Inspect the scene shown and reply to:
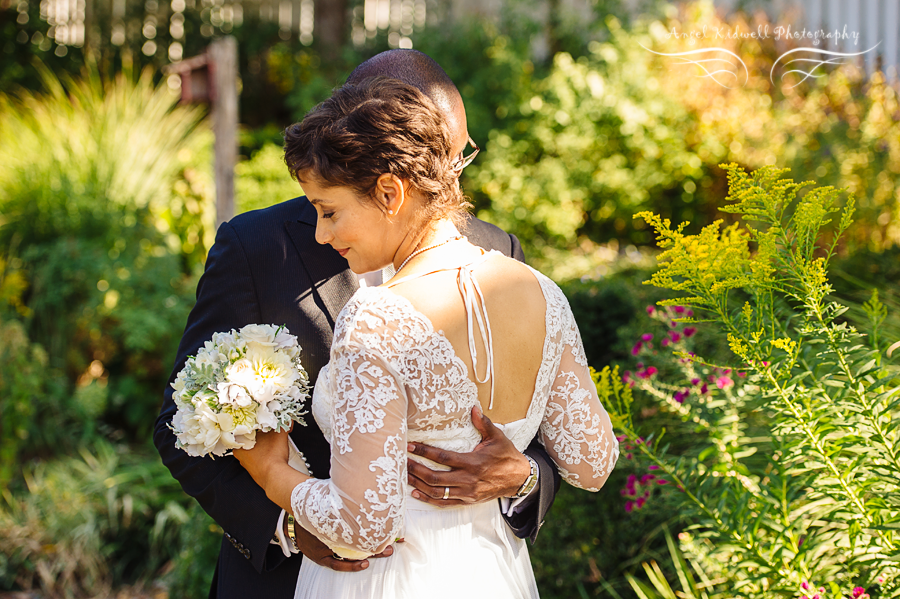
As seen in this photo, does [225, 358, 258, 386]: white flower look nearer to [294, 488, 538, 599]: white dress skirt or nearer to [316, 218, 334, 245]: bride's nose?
[316, 218, 334, 245]: bride's nose

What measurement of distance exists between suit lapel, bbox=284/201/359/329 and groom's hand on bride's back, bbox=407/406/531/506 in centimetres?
51

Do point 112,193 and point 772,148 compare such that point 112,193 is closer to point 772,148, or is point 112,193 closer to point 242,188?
point 242,188

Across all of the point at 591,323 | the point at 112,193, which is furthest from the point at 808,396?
the point at 112,193

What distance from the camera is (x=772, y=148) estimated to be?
5.95m

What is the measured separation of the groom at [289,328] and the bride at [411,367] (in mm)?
81

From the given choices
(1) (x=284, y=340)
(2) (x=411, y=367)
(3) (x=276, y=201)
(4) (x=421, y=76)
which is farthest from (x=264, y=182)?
(2) (x=411, y=367)

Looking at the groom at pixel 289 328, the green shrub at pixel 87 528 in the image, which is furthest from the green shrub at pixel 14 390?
the groom at pixel 289 328

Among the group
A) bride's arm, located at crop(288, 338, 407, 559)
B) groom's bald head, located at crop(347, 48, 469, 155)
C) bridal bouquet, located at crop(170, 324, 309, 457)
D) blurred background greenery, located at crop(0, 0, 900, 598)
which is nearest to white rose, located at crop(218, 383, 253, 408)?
bridal bouquet, located at crop(170, 324, 309, 457)

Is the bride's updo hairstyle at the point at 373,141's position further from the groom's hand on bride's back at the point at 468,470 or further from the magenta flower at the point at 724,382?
the magenta flower at the point at 724,382

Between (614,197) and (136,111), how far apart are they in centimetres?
471

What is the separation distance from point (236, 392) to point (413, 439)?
0.38m

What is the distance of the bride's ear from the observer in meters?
1.47

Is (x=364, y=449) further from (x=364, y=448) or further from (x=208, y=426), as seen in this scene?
(x=208, y=426)

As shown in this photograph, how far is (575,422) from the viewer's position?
167 cm
